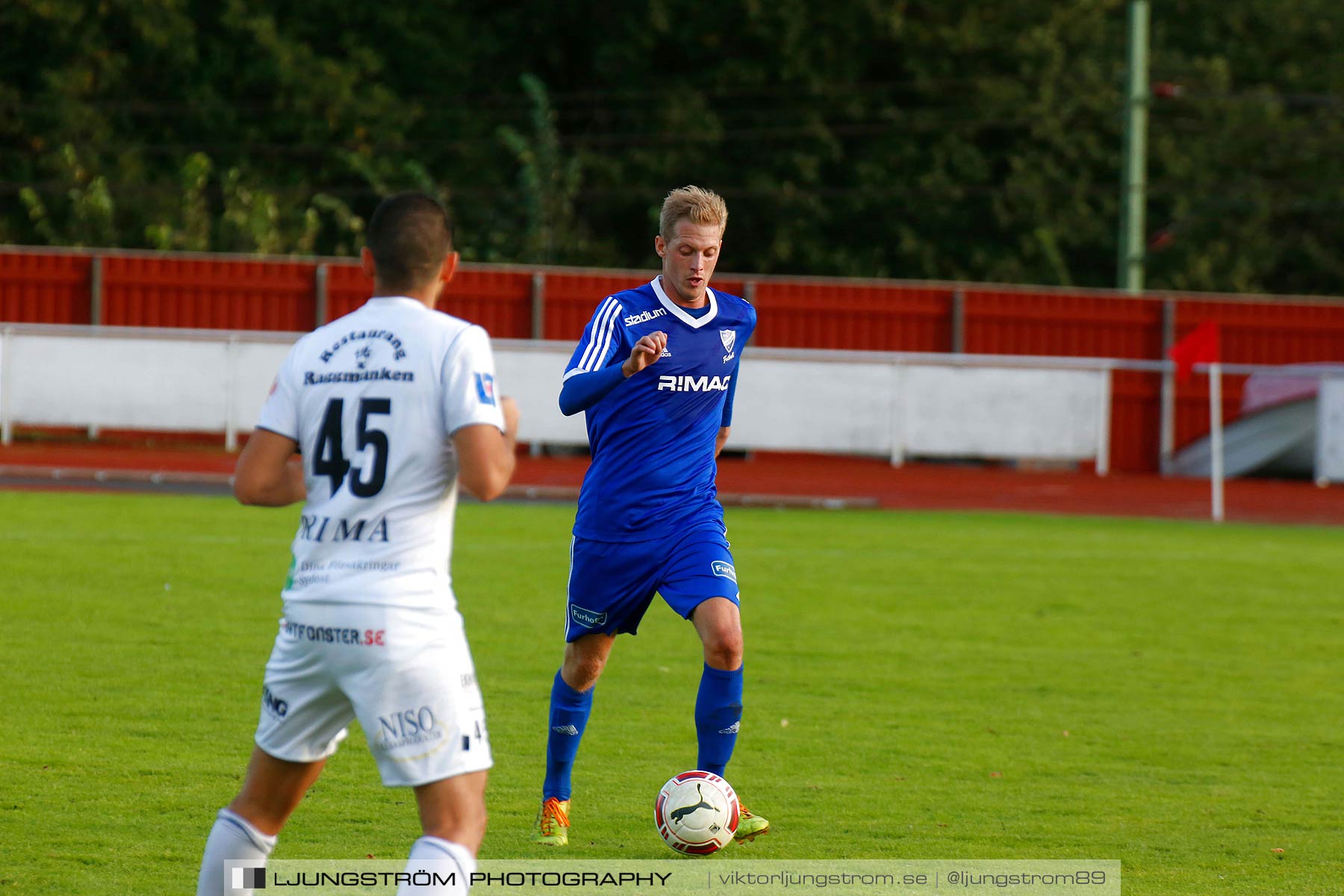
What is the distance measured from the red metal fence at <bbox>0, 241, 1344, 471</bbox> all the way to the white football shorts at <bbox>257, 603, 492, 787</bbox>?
22.8 metres

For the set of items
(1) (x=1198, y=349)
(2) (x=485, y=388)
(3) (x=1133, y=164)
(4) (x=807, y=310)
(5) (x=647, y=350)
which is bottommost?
(2) (x=485, y=388)

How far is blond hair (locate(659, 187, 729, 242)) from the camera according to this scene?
5.61 meters

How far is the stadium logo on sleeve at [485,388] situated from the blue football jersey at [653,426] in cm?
192

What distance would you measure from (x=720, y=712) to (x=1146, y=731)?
9.53 feet

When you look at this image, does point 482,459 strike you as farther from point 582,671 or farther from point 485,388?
point 582,671

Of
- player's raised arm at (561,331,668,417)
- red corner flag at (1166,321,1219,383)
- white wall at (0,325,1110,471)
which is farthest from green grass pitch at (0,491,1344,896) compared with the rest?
white wall at (0,325,1110,471)

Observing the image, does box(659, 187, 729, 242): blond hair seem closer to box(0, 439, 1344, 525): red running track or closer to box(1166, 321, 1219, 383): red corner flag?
box(0, 439, 1344, 525): red running track

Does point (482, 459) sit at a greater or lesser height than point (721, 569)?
greater

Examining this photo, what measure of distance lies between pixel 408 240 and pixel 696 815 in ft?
8.10

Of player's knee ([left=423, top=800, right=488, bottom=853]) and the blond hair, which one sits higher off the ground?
the blond hair

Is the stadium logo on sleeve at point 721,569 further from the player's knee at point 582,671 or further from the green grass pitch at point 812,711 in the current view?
the green grass pitch at point 812,711

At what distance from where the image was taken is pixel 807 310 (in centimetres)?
2783

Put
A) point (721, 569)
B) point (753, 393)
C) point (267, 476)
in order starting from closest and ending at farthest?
point (267, 476) < point (721, 569) < point (753, 393)

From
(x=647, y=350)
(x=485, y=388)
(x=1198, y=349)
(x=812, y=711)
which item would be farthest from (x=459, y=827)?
(x=1198, y=349)
